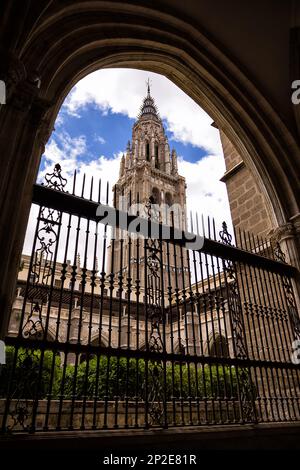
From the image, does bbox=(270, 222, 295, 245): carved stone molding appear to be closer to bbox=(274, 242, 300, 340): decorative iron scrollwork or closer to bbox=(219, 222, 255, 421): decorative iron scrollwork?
bbox=(274, 242, 300, 340): decorative iron scrollwork

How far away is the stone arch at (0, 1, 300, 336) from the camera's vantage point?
10.2 ft

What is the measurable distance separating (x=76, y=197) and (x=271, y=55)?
17.6ft


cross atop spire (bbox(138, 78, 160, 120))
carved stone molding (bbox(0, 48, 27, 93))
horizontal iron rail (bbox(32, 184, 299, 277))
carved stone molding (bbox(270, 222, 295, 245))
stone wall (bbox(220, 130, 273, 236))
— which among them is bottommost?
horizontal iron rail (bbox(32, 184, 299, 277))

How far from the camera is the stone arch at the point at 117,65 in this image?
10.2 feet

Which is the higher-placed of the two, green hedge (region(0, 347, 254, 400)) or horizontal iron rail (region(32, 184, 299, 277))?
horizontal iron rail (region(32, 184, 299, 277))

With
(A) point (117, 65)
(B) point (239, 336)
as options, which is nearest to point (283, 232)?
(B) point (239, 336)

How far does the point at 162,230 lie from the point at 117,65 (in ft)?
9.99

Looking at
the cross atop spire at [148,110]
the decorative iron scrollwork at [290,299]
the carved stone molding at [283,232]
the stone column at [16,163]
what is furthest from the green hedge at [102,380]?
the cross atop spire at [148,110]

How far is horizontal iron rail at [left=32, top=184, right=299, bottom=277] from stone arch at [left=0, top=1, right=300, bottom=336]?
22 centimetres

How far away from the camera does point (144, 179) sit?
4031 centimetres

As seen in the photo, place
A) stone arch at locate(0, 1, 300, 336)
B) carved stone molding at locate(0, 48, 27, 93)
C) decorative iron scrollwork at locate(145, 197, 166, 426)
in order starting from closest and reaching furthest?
carved stone molding at locate(0, 48, 27, 93)
stone arch at locate(0, 1, 300, 336)
decorative iron scrollwork at locate(145, 197, 166, 426)

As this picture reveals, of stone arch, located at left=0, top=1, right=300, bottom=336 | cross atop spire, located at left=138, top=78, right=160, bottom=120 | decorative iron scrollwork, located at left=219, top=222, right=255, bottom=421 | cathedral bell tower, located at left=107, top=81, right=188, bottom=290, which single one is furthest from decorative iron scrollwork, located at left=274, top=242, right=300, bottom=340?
cross atop spire, located at left=138, top=78, right=160, bottom=120

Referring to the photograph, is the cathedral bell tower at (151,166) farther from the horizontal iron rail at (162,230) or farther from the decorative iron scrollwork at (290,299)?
the horizontal iron rail at (162,230)

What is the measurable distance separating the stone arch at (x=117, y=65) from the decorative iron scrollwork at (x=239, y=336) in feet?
5.48
